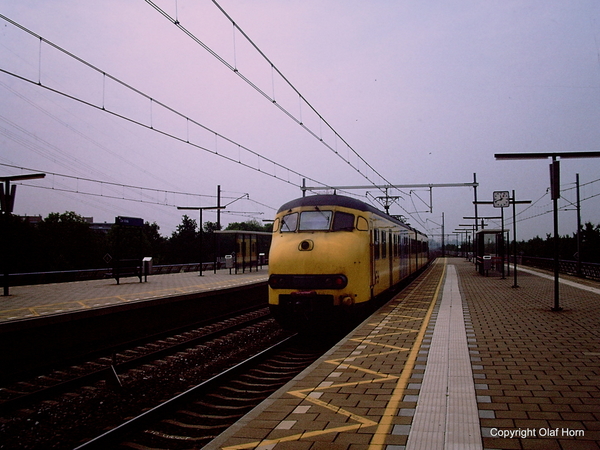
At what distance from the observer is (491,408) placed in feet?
16.3

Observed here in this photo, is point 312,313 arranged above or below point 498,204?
below

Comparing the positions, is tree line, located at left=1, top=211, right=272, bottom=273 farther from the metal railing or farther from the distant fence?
the metal railing

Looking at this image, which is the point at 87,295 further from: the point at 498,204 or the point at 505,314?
the point at 498,204

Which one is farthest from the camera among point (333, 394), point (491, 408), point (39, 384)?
point (39, 384)

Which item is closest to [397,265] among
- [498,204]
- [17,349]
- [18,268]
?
[498,204]

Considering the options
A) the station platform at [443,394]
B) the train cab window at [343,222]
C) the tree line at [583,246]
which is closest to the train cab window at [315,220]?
the train cab window at [343,222]

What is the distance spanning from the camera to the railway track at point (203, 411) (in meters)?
5.40

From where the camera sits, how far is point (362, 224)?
1180cm

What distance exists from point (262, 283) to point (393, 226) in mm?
7091

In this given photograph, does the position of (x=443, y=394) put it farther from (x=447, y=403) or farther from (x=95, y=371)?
(x=95, y=371)

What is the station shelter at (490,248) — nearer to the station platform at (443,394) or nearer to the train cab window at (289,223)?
the station platform at (443,394)

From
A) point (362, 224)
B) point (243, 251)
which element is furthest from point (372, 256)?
point (243, 251)

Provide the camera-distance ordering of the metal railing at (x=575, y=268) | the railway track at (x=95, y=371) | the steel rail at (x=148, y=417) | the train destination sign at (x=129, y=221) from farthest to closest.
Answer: the metal railing at (x=575, y=268)
the train destination sign at (x=129, y=221)
the railway track at (x=95, y=371)
the steel rail at (x=148, y=417)

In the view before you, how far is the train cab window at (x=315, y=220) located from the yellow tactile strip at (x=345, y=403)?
3.15 metres
